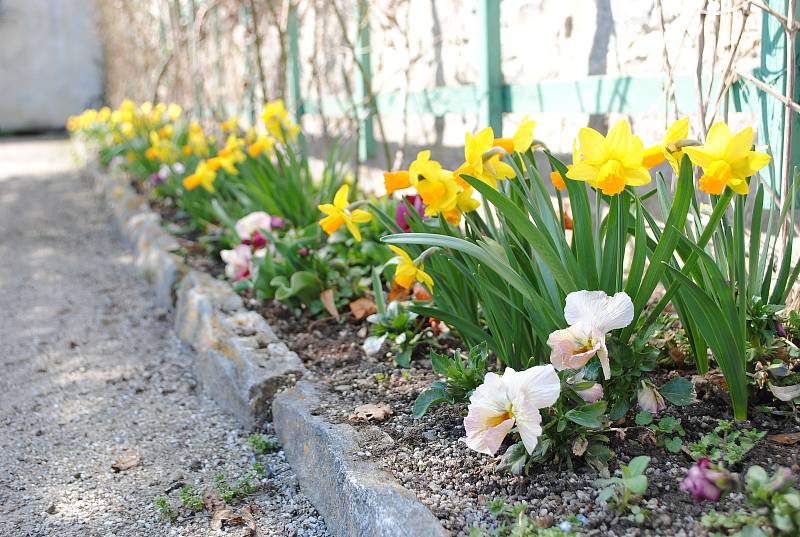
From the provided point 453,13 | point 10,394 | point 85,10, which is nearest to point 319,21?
point 453,13

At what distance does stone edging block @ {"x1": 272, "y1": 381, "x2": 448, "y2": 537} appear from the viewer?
1.33 m

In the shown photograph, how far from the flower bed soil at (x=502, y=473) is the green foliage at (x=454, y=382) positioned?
7 cm

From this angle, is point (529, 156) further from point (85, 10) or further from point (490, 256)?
point (85, 10)

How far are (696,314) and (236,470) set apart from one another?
3.92 feet

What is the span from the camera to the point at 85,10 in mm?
14492

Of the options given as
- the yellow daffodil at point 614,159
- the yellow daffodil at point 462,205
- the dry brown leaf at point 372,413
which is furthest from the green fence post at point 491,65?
the yellow daffodil at point 614,159

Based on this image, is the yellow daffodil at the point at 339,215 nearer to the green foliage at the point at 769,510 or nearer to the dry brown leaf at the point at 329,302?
the dry brown leaf at the point at 329,302

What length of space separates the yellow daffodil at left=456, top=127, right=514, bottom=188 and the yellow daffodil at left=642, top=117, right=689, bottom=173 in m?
0.31

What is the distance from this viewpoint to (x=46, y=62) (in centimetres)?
1427

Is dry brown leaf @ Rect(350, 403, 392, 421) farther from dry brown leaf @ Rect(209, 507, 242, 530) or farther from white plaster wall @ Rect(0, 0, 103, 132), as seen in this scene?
white plaster wall @ Rect(0, 0, 103, 132)

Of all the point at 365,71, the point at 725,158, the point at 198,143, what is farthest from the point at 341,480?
the point at 198,143

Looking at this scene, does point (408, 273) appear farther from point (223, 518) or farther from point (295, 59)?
point (295, 59)

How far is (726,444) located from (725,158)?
533 millimetres

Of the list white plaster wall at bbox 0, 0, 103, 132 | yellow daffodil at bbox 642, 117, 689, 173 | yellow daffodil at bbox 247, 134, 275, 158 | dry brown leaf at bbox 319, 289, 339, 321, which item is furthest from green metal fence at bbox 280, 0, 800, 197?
white plaster wall at bbox 0, 0, 103, 132
